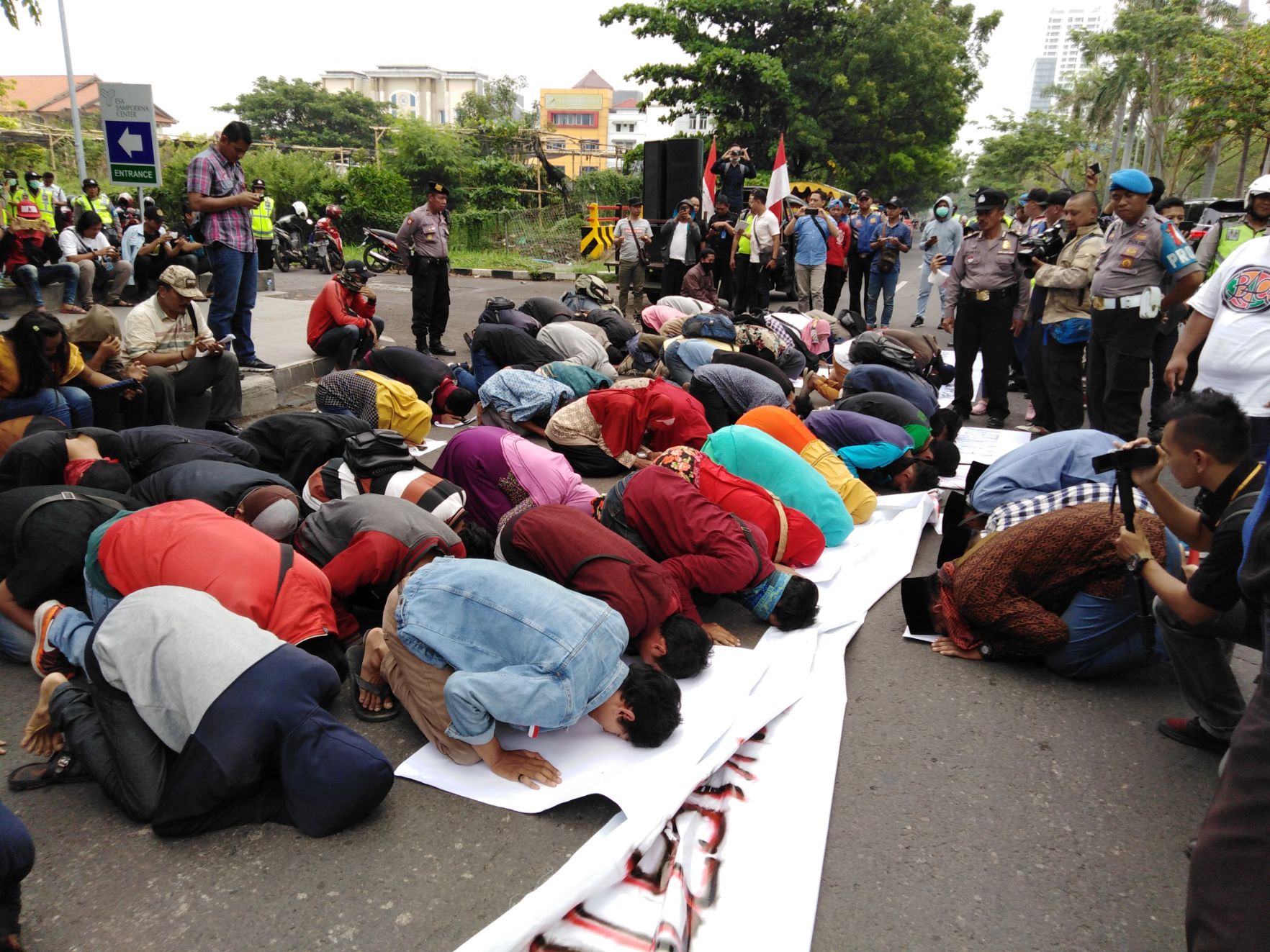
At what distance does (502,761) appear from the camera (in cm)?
265

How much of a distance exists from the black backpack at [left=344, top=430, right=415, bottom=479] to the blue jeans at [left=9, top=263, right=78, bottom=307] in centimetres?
750

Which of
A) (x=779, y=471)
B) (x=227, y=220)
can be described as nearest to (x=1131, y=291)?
(x=779, y=471)

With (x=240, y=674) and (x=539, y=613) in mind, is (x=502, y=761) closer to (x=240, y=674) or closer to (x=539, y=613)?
(x=539, y=613)

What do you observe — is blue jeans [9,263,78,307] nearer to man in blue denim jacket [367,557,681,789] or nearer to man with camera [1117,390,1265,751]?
man in blue denim jacket [367,557,681,789]

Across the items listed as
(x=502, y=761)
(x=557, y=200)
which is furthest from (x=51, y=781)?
(x=557, y=200)

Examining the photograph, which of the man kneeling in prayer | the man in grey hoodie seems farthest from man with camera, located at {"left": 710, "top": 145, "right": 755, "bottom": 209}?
the man kneeling in prayer

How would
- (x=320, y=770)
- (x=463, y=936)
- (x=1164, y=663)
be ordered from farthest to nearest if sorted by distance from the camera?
1. (x=1164, y=663)
2. (x=320, y=770)
3. (x=463, y=936)

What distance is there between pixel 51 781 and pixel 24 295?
8.86m

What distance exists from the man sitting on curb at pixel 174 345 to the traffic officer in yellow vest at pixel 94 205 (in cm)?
655

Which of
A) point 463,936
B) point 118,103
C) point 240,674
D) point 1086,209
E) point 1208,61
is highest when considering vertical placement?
point 1208,61

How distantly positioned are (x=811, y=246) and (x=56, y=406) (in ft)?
27.0

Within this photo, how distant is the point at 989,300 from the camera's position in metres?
6.71

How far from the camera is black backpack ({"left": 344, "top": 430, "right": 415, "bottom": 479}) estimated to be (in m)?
3.82

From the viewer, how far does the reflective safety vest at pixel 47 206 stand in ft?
38.7
